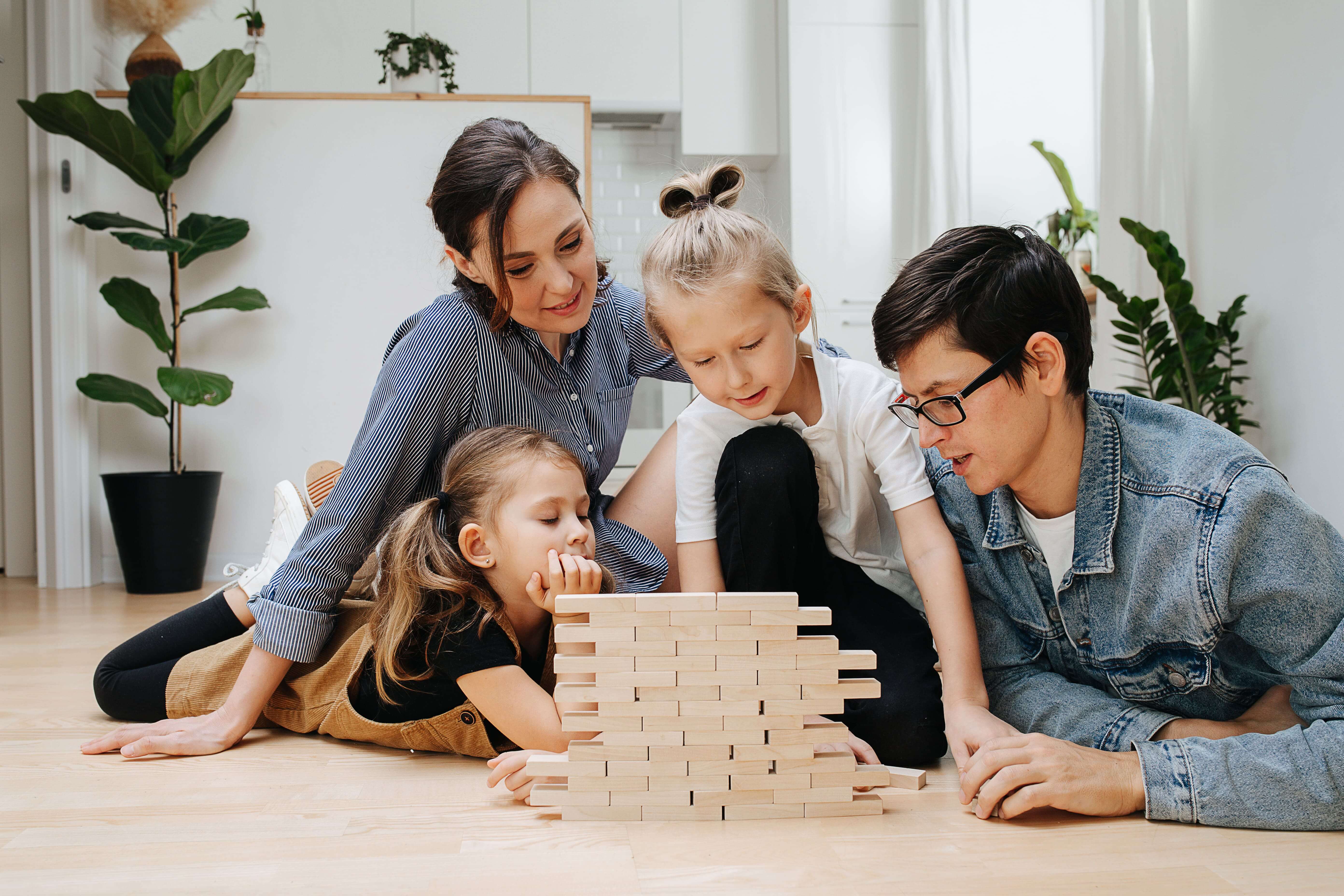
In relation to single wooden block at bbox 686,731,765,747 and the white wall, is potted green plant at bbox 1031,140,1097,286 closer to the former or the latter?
the white wall

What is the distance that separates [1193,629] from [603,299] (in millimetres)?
1086

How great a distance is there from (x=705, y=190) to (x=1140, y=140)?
1.81 metres

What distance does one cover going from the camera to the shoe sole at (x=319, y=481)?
228cm

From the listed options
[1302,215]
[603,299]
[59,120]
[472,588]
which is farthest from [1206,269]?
[59,120]

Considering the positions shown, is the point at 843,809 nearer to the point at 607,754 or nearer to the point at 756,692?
the point at 756,692

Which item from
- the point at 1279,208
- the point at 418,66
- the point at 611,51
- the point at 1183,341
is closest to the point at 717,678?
the point at 1183,341

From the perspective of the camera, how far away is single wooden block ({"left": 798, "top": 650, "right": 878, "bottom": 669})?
1094 mm

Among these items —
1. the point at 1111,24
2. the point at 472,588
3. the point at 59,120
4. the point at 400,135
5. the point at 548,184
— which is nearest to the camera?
the point at 472,588

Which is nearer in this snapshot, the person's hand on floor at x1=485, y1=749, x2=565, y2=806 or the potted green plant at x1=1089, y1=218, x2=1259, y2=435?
the person's hand on floor at x1=485, y1=749, x2=565, y2=806

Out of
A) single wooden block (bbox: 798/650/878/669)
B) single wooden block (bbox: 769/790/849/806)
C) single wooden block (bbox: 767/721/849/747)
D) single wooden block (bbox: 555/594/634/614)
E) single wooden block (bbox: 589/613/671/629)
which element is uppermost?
single wooden block (bbox: 555/594/634/614)

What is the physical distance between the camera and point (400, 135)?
11.9 feet

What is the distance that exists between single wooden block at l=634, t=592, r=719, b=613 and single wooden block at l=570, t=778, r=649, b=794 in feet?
0.61

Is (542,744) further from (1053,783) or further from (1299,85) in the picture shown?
(1299,85)

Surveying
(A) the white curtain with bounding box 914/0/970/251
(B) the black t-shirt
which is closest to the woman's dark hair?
(B) the black t-shirt
